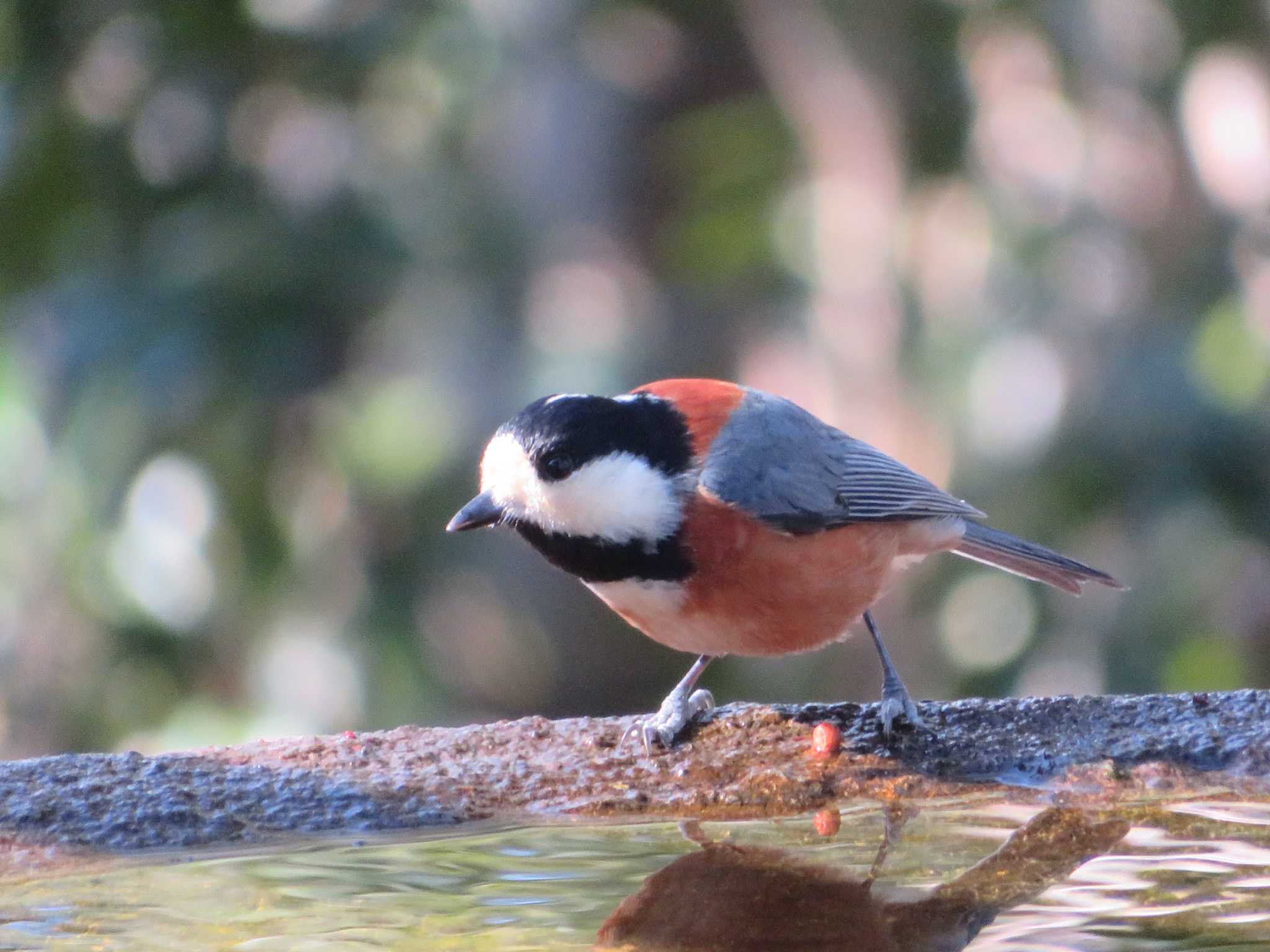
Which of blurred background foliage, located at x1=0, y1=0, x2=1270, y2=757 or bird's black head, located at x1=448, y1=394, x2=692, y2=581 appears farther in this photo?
blurred background foliage, located at x1=0, y1=0, x2=1270, y2=757

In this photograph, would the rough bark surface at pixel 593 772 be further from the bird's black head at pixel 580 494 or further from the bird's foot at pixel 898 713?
the bird's black head at pixel 580 494

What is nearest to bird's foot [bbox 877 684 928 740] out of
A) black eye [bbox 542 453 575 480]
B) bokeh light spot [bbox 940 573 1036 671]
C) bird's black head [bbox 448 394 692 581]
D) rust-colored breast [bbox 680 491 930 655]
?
rust-colored breast [bbox 680 491 930 655]

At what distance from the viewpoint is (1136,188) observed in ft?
21.7

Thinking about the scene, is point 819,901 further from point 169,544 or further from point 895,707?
point 169,544

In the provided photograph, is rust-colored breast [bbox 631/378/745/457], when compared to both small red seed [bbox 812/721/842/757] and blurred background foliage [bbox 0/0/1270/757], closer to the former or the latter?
small red seed [bbox 812/721/842/757]

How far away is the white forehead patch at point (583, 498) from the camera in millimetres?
3330

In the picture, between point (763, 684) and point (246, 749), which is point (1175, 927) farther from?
point (763, 684)

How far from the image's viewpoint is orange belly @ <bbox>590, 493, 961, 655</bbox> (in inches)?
135

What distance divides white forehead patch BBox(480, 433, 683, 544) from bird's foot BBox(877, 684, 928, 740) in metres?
0.59

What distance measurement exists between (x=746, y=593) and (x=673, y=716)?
308mm

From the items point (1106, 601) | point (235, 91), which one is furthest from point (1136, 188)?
point (235, 91)

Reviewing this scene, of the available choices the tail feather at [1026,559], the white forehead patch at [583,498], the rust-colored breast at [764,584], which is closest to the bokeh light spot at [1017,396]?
the tail feather at [1026,559]

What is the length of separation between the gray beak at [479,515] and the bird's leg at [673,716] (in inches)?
21.0

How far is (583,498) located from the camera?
3.37m
